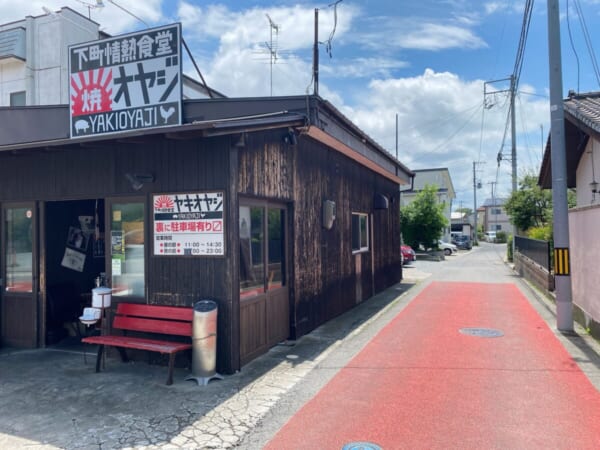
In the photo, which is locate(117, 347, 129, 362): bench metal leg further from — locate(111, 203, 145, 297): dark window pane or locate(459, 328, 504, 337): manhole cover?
locate(459, 328, 504, 337): manhole cover

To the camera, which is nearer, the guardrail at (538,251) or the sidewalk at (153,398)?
the sidewalk at (153,398)

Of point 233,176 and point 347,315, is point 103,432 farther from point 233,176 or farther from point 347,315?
point 347,315

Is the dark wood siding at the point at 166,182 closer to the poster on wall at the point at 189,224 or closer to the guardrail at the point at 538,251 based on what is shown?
the poster on wall at the point at 189,224

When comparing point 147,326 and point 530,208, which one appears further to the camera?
point 530,208

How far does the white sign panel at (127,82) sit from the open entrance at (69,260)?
1466 mm

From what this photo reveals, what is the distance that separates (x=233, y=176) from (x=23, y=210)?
12.4ft

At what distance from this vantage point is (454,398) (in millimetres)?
4590

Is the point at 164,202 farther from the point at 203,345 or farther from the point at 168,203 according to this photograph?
the point at 203,345

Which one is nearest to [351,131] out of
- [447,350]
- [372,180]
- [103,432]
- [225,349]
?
[372,180]

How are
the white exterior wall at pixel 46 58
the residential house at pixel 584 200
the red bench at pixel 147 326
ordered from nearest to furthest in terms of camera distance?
the red bench at pixel 147 326 < the residential house at pixel 584 200 < the white exterior wall at pixel 46 58

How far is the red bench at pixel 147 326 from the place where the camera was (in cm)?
519

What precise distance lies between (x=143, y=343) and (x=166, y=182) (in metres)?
2.03

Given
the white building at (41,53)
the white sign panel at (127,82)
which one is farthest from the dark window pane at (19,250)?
the white building at (41,53)

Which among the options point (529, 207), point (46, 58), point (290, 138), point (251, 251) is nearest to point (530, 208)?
point (529, 207)
